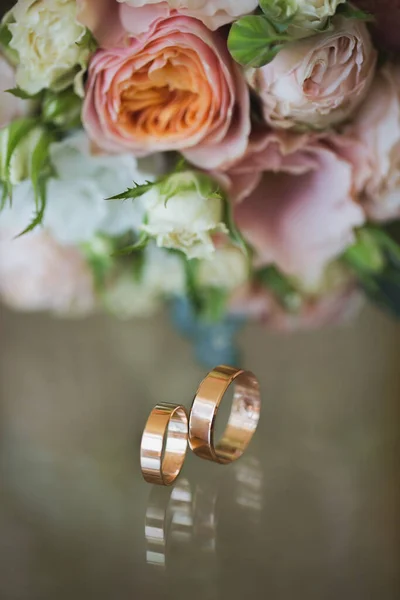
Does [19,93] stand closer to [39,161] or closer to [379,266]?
[39,161]

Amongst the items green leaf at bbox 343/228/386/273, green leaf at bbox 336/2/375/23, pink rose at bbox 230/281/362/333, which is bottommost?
pink rose at bbox 230/281/362/333

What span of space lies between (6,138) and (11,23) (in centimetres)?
7

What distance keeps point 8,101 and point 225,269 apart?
209 millimetres

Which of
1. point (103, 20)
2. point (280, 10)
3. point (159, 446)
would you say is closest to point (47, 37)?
point (103, 20)

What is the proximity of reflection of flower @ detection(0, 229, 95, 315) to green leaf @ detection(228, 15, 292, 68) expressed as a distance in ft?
0.69

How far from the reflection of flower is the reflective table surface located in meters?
0.05

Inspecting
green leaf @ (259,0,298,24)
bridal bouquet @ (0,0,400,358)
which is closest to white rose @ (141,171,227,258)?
bridal bouquet @ (0,0,400,358)

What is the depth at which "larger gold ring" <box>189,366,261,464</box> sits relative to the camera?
456 millimetres

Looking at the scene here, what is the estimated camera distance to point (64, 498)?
0.49 metres

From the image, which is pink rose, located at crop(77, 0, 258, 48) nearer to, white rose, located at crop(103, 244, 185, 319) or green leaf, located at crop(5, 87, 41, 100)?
green leaf, located at crop(5, 87, 41, 100)

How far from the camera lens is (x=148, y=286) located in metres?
0.58

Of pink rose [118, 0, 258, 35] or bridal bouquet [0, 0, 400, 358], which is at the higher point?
pink rose [118, 0, 258, 35]

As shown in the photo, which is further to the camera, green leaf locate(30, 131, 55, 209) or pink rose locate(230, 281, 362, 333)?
pink rose locate(230, 281, 362, 333)

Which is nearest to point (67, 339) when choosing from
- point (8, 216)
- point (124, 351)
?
point (124, 351)
